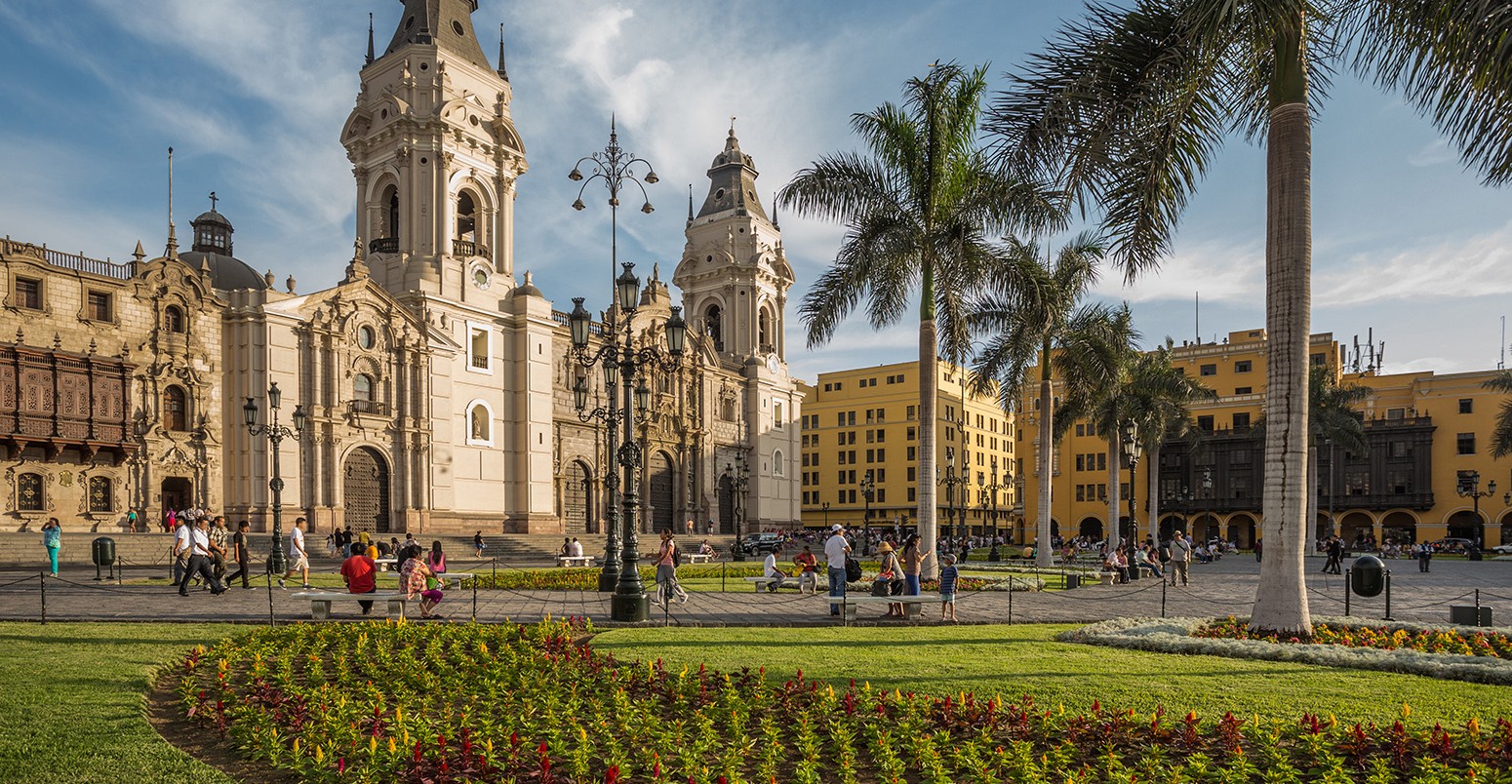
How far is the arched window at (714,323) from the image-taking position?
69.1 m

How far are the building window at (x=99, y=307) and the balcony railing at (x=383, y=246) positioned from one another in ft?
45.7

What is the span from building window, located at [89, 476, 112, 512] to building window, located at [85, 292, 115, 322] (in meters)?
5.69

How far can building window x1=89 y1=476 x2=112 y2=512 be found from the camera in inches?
1352

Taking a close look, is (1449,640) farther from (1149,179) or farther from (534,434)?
(534,434)

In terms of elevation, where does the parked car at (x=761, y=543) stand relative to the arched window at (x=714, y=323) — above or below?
below

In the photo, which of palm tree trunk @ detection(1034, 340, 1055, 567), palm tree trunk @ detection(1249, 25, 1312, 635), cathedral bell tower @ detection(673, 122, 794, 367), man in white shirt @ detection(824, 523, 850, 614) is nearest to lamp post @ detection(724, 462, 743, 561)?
cathedral bell tower @ detection(673, 122, 794, 367)

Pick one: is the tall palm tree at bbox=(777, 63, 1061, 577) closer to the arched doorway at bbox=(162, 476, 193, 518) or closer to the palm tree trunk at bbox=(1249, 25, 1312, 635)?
the palm tree trunk at bbox=(1249, 25, 1312, 635)

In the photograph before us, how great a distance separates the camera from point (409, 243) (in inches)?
1834

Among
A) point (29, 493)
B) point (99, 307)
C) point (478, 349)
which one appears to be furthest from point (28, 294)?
point (478, 349)

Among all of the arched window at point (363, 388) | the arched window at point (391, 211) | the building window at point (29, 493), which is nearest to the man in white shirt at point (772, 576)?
the building window at point (29, 493)

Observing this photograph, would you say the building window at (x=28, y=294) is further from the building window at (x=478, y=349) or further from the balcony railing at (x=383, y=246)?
the building window at (x=478, y=349)

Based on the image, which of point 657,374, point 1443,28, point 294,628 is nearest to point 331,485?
point 657,374

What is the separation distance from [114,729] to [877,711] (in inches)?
228

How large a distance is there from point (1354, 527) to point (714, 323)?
47.8 meters
